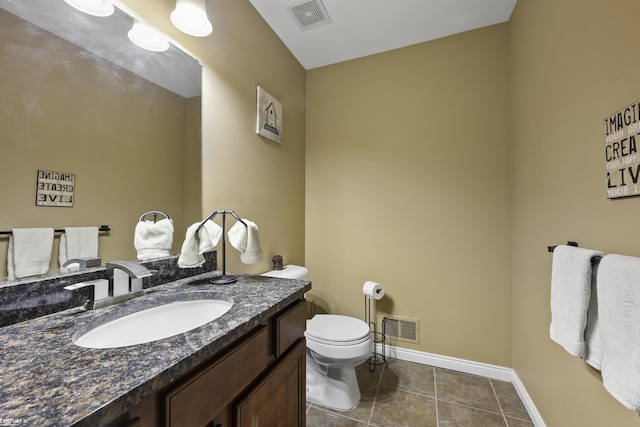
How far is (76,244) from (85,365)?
58cm

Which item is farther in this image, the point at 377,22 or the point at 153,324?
the point at 377,22

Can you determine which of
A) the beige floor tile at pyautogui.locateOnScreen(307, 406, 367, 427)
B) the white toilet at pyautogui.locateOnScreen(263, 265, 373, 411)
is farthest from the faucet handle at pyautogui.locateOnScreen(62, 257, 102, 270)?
the beige floor tile at pyautogui.locateOnScreen(307, 406, 367, 427)

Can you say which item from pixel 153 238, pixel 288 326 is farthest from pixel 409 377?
pixel 153 238

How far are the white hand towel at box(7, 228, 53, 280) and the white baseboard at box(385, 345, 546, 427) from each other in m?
2.21

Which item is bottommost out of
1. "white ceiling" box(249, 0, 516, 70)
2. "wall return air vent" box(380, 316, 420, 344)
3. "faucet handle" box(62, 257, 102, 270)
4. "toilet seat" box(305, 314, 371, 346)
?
"wall return air vent" box(380, 316, 420, 344)

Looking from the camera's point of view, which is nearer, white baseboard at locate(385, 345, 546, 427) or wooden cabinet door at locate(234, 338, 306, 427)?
wooden cabinet door at locate(234, 338, 306, 427)

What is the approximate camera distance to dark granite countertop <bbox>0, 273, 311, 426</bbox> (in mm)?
401

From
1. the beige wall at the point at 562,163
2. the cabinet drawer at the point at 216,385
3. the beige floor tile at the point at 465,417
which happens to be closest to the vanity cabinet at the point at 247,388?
the cabinet drawer at the point at 216,385

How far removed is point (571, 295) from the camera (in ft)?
3.16

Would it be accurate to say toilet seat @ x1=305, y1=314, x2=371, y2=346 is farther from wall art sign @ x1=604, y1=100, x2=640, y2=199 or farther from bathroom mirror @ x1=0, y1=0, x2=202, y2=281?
wall art sign @ x1=604, y1=100, x2=640, y2=199

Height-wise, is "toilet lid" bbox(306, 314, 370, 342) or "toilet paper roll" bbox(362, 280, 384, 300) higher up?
"toilet paper roll" bbox(362, 280, 384, 300)

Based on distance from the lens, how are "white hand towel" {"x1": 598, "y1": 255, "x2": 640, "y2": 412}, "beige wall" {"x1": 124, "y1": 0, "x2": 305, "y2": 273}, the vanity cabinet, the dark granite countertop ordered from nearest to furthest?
the dark granite countertop
the vanity cabinet
"white hand towel" {"x1": 598, "y1": 255, "x2": 640, "y2": 412}
"beige wall" {"x1": 124, "y1": 0, "x2": 305, "y2": 273}

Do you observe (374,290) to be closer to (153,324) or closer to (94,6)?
(153,324)

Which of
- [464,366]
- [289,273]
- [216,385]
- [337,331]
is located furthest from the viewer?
[464,366]
